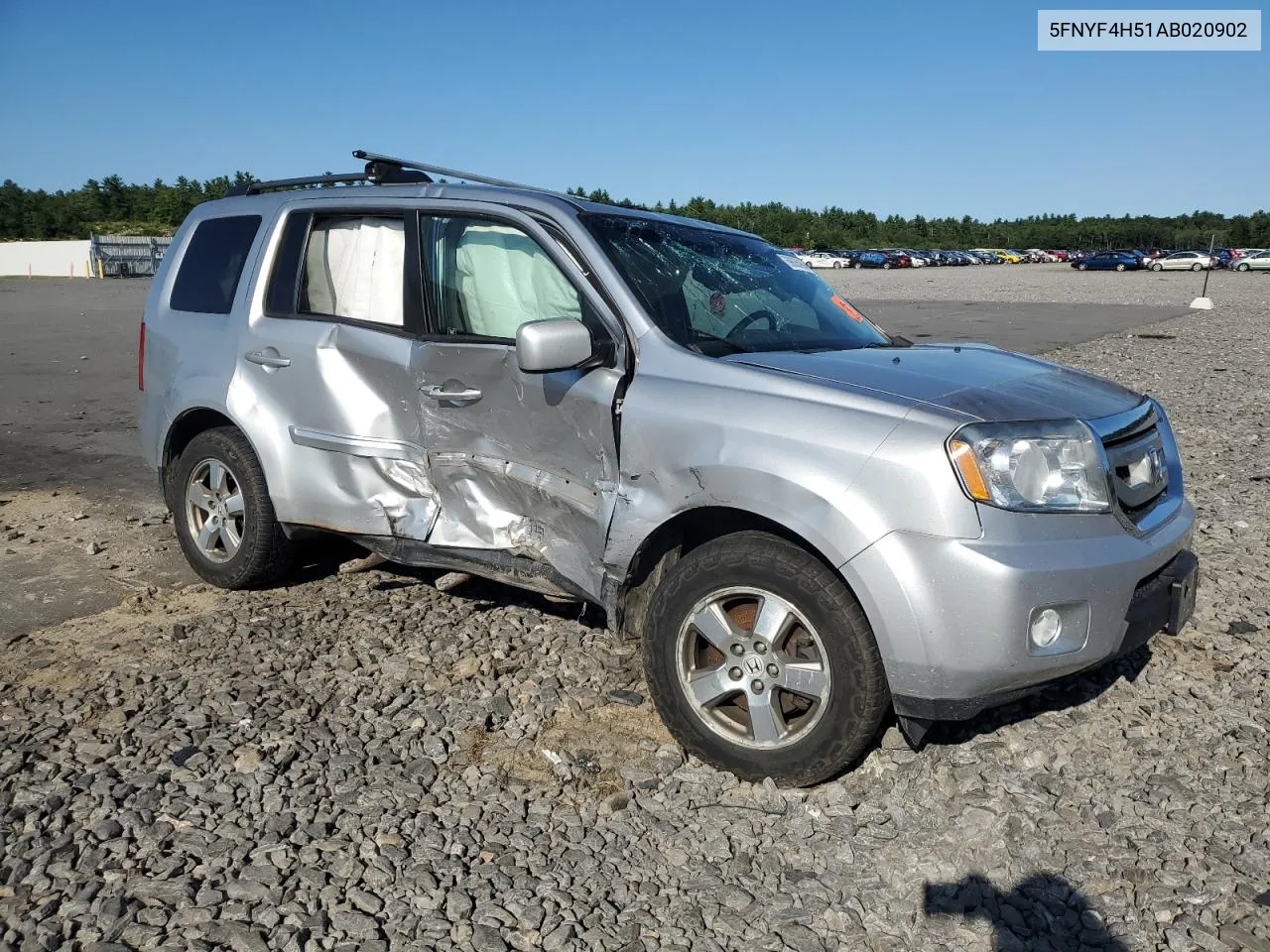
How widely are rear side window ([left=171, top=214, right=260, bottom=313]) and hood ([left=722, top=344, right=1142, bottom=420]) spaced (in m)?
2.78

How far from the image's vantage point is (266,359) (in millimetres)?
4777

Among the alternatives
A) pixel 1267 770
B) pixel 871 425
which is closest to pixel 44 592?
pixel 871 425

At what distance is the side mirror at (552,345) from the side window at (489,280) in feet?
1.27

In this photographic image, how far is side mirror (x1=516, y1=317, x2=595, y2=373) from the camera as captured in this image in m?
3.53

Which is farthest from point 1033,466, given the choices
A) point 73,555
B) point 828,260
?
point 828,260

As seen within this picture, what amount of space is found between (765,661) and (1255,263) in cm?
7365

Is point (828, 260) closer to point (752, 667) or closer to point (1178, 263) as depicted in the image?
point (1178, 263)

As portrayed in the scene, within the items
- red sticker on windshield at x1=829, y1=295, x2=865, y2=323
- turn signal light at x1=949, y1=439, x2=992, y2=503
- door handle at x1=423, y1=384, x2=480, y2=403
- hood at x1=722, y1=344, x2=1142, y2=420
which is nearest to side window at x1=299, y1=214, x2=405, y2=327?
door handle at x1=423, y1=384, x2=480, y2=403

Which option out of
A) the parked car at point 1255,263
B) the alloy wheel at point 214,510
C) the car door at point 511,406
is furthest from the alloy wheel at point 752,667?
the parked car at point 1255,263

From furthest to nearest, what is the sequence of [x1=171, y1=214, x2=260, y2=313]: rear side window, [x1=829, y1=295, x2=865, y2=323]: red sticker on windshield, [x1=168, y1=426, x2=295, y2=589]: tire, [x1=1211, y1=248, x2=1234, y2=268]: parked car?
[x1=1211, y1=248, x2=1234, y2=268]: parked car → [x1=171, y1=214, x2=260, y2=313]: rear side window → [x1=168, y1=426, x2=295, y2=589]: tire → [x1=829, y1=295, x2=865, y2=323]: red sticker on windshield

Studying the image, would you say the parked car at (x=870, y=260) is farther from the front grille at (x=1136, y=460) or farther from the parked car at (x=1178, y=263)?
the front grille at (x=1136, y=460)

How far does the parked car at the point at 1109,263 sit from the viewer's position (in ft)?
231

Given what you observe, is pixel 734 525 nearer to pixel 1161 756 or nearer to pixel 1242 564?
pixel 1161 756

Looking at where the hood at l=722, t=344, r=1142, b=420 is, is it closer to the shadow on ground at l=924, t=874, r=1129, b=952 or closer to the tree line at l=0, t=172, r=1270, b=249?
the shadow on ground at l=924, t=874, r=1129, b=952
